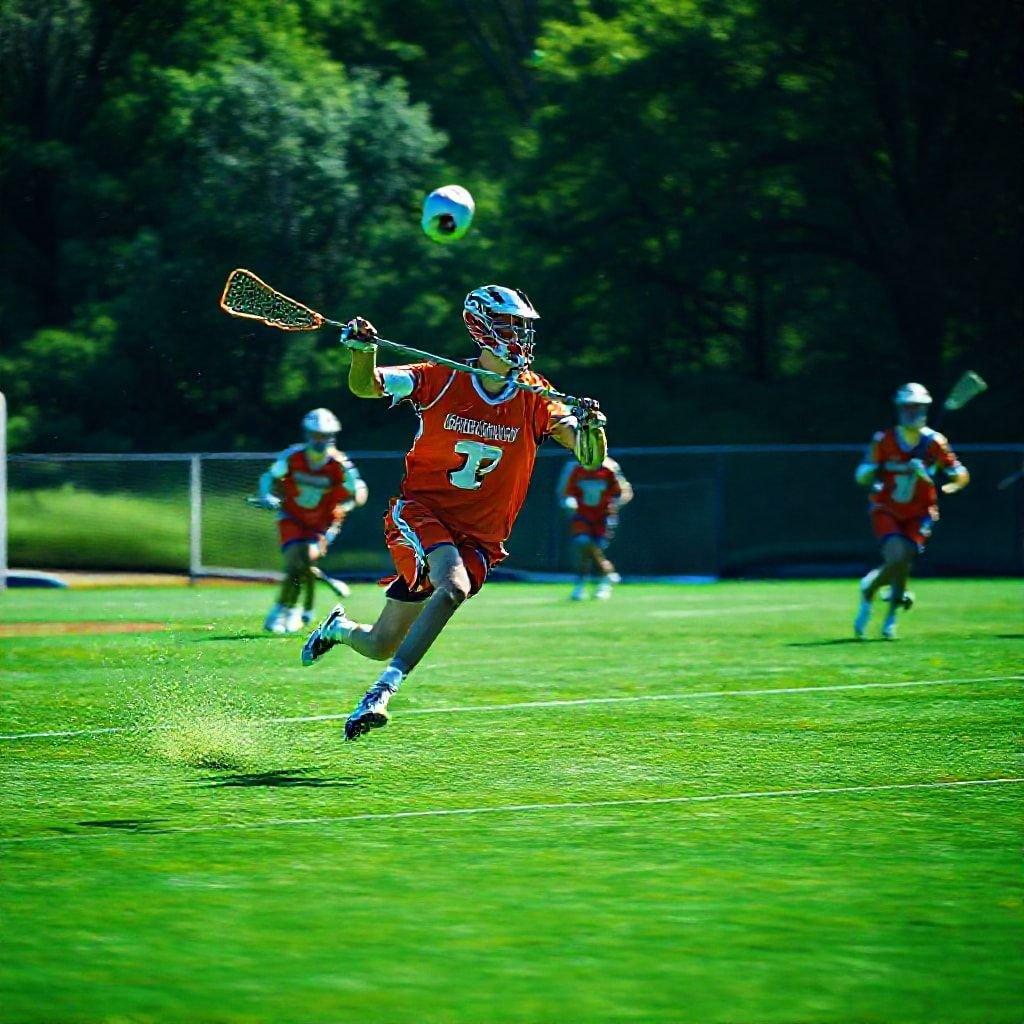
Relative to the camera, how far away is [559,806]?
7.10 m

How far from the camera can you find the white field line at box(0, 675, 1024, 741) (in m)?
9.25

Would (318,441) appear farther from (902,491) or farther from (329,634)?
(329,634)

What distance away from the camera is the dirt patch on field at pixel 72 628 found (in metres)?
16.4

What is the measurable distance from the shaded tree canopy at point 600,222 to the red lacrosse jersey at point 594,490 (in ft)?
34.4

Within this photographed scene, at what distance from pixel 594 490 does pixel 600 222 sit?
1167 centimetres

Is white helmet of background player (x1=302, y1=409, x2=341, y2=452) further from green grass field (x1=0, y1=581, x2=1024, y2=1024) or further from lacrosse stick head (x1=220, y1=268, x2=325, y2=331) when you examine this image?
lacrosse stick head (x1=220, y1=268, x2=325, y2=331)

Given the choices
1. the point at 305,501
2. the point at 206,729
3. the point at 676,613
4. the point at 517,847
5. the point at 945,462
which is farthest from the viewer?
the point at 676,613

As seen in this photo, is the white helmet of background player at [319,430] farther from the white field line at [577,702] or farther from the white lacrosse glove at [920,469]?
the white field line at [577,702]

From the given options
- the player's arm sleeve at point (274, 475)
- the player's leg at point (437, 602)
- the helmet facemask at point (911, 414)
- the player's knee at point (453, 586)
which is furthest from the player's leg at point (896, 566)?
the player's knee at point (453, 586)

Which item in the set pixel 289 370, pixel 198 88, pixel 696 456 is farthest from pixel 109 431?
pixel 696 456

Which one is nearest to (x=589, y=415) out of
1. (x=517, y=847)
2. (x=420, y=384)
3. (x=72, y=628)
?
(x=420, y=384)

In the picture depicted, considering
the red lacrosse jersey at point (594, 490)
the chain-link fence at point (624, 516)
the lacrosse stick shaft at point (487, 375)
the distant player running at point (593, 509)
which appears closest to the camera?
the lacrosse stick shaft at point (487, 375)

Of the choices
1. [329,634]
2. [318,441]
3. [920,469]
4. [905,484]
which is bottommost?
[329,634]

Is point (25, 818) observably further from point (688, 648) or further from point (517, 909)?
point (688, 648)
